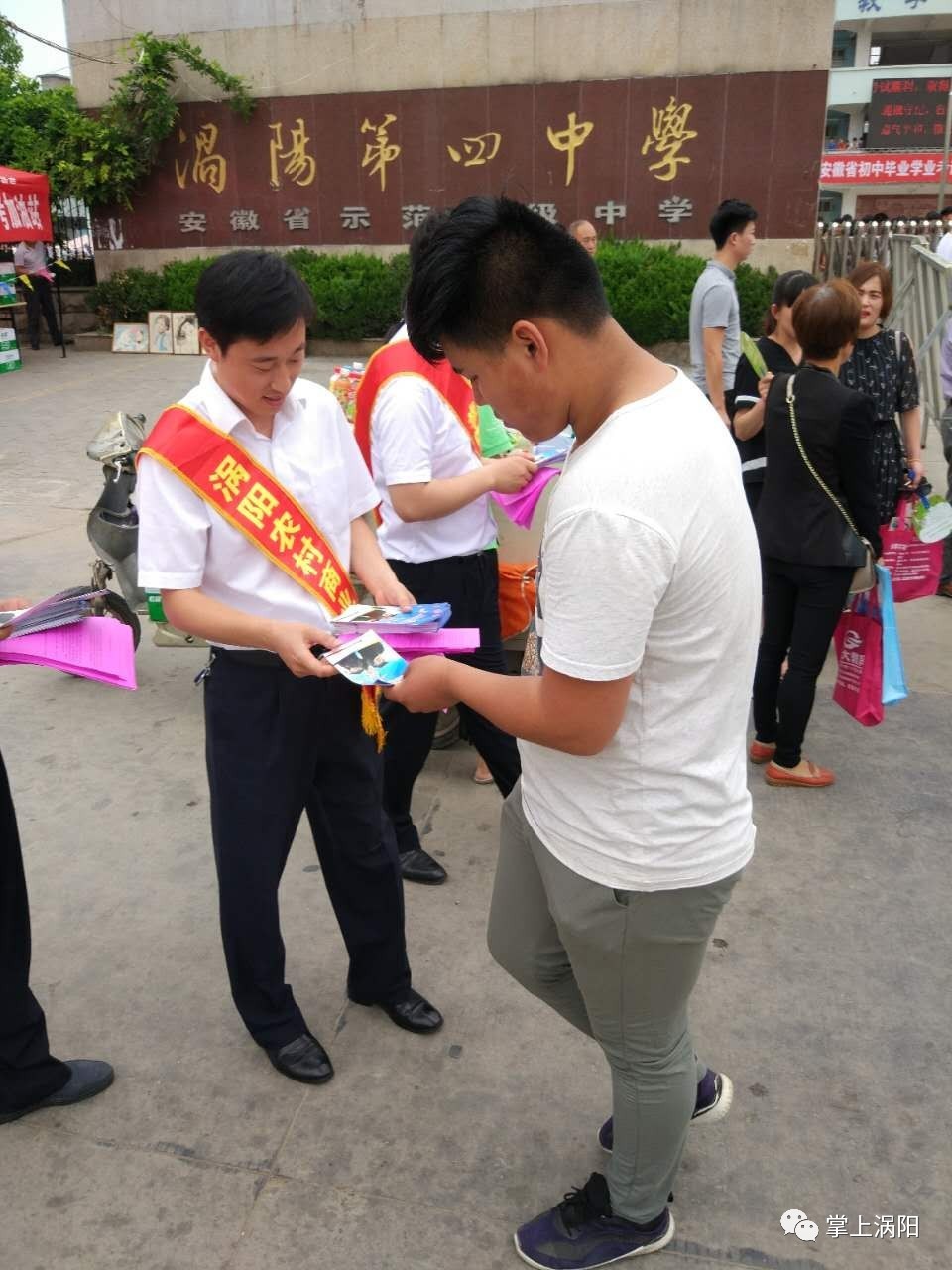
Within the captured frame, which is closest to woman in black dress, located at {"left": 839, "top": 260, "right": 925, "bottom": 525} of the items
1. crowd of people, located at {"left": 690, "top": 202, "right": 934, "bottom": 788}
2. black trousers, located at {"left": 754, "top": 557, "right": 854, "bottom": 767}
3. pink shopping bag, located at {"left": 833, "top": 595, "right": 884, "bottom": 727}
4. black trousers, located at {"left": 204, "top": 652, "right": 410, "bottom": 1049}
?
crowd of people, located at {"left": 690, "top": 202, "right": 934, "bottom": 788}

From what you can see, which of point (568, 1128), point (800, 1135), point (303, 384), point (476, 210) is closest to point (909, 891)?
point (800, 1135)

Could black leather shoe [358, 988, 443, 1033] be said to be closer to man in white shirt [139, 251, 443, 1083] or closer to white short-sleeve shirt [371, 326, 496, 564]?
man in white shirt [139, 251, 443, 1083]

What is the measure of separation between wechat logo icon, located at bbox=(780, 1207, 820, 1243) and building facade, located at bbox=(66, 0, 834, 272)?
36.9 ft

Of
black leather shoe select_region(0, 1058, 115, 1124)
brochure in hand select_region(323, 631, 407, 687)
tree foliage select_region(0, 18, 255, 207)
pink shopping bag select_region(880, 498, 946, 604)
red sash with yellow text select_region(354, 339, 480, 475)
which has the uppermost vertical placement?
tree foliage select_region(0, 18, 255, 207)

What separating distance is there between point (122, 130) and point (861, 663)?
43.3 ft

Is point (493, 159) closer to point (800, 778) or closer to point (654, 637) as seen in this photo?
point (800, 778)

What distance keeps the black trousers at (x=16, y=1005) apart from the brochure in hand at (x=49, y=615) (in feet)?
0.96

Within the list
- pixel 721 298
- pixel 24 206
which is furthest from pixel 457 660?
pixel 24 206

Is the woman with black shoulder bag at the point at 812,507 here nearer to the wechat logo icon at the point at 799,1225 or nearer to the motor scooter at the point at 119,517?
the wechat logo icon at the point at 799,1225

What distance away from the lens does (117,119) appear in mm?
13211

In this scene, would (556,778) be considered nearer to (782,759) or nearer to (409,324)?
(409,324)

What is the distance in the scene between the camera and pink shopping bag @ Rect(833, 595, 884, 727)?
348 centimetres

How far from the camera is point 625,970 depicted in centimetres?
157

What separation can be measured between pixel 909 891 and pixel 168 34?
47.7 feet
